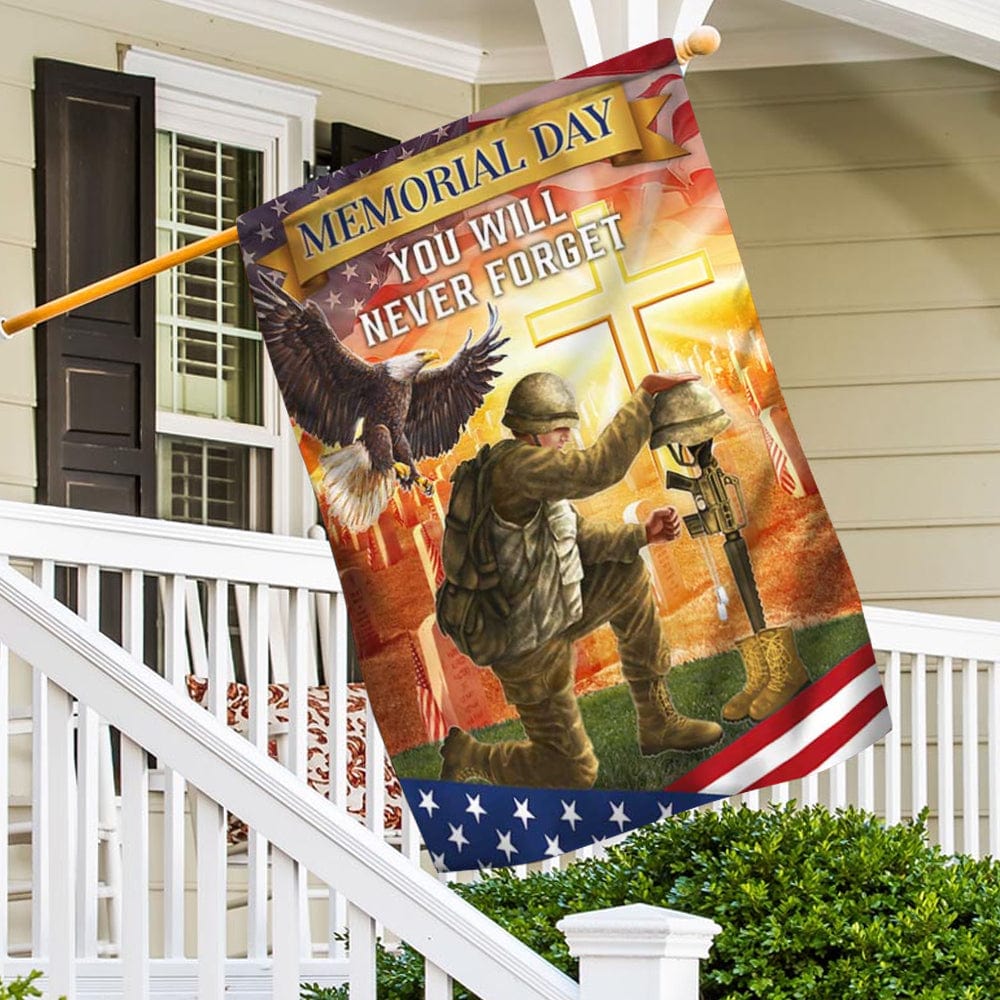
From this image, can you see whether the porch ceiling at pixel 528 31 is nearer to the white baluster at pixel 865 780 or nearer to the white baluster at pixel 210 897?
the white baluster at pixel 865 780

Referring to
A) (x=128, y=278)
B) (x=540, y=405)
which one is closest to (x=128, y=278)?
(x=128, y=278)

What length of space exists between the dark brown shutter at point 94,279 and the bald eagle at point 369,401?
74.4 inches

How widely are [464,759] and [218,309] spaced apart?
2.66 m

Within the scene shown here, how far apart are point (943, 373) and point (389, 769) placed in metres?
2.46

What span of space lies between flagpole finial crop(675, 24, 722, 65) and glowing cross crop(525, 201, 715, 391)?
0.27 m

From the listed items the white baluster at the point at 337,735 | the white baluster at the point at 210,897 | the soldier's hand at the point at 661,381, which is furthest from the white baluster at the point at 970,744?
the white baluster at the point at 210,897

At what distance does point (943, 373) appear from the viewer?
5.70 meters

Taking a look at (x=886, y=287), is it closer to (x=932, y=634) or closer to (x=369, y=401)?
(x=932, y=634)

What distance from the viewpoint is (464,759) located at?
3068mm

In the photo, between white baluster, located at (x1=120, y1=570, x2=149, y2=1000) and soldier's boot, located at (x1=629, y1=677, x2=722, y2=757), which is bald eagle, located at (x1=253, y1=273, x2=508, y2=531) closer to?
soldier's boot, located at (x1=629, y1=677, x2=722, y2=757)

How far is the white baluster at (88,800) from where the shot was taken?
9.27 ft

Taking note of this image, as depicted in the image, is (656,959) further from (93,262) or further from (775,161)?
(775,161)

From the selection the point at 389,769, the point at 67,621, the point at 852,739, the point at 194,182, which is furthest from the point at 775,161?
the point at 67,621

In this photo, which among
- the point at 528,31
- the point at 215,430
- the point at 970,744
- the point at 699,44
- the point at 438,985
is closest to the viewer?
the point at 438,985
